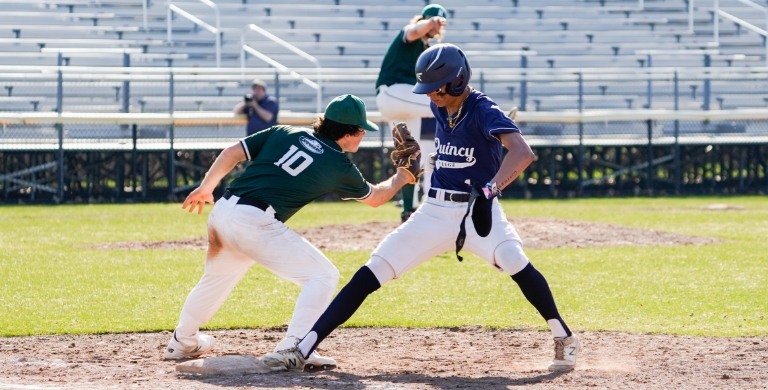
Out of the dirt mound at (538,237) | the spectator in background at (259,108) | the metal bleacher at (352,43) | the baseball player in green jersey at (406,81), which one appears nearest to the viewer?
the baseball player in green jersey at (406,81)

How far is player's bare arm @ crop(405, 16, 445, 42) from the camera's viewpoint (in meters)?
10.6

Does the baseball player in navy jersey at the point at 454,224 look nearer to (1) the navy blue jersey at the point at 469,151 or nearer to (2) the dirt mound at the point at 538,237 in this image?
(1) the navy blue jersey at the point at 469,151

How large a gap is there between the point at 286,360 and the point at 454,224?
120cm

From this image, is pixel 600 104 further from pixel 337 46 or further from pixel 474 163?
pixel 474 163

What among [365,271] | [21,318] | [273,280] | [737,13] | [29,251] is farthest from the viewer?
[737,13]

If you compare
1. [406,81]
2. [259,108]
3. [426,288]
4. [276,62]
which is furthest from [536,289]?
[276,62]

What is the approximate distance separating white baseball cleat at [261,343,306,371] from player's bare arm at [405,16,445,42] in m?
5.24

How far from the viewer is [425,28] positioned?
1066cm

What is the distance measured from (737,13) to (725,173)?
8.82 meters

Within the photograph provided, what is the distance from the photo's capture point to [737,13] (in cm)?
2842

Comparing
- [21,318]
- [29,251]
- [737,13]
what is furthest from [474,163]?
[737,13]

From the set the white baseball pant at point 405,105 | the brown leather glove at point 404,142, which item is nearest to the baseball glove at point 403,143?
the brown leather glove at point 404,142

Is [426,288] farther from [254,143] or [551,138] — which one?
[551,138]

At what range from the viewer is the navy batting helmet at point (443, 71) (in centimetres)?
610
